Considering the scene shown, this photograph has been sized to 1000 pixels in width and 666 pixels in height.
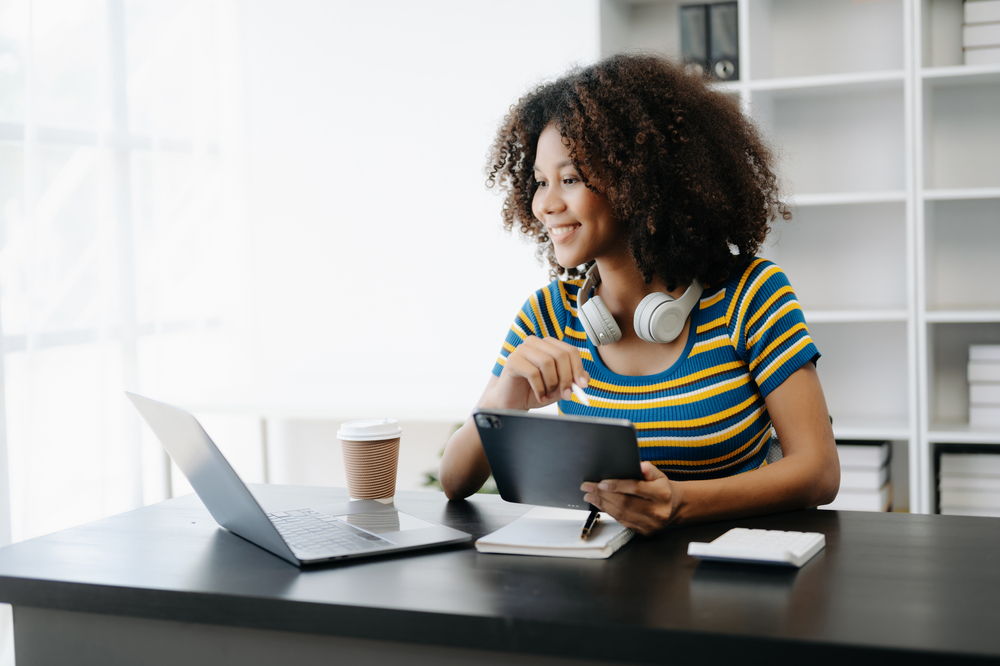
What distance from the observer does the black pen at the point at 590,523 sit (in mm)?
1041

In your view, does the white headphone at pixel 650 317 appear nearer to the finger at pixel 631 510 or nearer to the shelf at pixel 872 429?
the finger at pixel 631 510

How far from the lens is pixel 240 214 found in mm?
3520

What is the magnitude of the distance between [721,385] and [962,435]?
1500 mm

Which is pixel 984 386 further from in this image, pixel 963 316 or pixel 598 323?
pixel 598 323

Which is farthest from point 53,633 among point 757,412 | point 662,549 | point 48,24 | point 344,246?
point 344,246

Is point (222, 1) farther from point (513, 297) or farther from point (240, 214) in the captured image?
point (513, 297)

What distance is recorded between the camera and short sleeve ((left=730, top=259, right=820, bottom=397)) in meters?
1.36

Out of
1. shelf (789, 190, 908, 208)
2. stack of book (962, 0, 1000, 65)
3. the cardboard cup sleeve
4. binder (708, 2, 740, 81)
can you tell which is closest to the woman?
the cardboard cup sleeve

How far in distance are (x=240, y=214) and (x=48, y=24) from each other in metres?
1.16

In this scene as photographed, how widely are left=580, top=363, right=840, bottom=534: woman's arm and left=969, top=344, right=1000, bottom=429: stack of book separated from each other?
154 cm

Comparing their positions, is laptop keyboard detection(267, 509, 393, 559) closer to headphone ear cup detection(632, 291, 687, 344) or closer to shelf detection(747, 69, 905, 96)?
headphone ear cup detection(632, 291, 687, 344)

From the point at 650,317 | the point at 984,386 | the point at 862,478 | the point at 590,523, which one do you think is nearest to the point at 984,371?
the point at 984,386

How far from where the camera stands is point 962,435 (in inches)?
99.6

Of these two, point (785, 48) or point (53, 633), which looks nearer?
point (53, 633)
